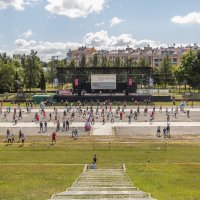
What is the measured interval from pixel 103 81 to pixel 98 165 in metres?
65.8

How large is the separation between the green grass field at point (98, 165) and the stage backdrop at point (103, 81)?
5205 cm

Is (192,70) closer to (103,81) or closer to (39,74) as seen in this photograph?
(103,81)

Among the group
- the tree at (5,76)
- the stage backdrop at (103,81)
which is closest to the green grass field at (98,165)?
the stage backdrop at (103,81)

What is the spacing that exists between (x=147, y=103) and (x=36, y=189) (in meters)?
65.6

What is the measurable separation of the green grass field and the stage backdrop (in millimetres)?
52053

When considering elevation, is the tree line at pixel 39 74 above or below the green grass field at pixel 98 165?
above

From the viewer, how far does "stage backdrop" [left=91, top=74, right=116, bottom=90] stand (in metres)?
95.2

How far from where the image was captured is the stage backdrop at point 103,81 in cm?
9525

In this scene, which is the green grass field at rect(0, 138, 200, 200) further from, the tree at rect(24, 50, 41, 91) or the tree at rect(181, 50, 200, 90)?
the tree at rect(24, 50, 41, 91)

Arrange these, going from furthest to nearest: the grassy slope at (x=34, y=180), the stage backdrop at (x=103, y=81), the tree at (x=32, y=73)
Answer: the tree at (x=32, y=73) → the stage backdrop at (x=103, y=81) → the grassy slope at (x=34, y=180)

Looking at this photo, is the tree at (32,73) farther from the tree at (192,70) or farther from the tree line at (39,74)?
the tree at (192,70)

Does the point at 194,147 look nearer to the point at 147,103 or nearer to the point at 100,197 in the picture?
the point at 100,197

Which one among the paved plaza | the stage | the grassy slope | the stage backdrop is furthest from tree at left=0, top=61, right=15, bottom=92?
the grassy slope

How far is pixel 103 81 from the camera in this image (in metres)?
95.6
